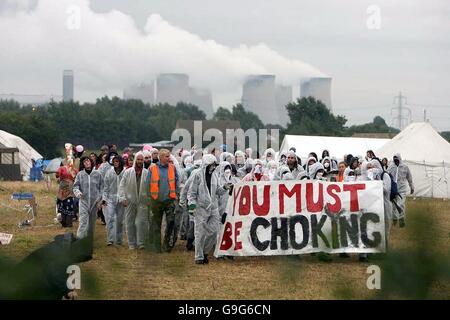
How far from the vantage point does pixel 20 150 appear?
143ft

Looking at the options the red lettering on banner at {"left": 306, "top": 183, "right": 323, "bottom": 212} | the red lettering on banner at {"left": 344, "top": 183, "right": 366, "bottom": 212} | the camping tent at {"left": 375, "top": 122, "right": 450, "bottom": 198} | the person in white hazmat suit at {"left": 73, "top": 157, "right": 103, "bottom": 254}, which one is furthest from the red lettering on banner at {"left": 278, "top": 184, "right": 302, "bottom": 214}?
the camping tent at {"left": 375, "top": 122, "right": 450, "bottom": 198}

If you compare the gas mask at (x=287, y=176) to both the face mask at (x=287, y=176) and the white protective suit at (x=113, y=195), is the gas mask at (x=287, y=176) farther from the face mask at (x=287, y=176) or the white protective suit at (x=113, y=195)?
the white protective suit at (x=113, y=195)

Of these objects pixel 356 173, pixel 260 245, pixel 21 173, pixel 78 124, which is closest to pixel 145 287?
pixel 78 124

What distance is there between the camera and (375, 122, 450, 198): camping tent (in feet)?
110

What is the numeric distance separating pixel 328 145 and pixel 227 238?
24.0 m

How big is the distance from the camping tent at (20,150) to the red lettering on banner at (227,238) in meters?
31.6

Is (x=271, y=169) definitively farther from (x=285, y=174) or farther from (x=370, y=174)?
(x=285, y=174)

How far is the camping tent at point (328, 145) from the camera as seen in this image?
35.9m

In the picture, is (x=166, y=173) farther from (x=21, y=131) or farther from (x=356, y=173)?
(x=21, y=131)

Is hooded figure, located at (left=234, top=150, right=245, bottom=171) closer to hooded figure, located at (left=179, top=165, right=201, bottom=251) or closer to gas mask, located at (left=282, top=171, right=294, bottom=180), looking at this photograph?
hooded figure, located at (left=179, top=165, right=201, bottom=251)

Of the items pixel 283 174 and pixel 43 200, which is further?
pixel 43 200

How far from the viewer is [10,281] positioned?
6.07 feet

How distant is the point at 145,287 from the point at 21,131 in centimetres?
4039

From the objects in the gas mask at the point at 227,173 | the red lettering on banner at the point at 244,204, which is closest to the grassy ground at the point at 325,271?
the red lettering on banner at the point at 244,204
